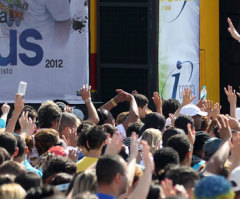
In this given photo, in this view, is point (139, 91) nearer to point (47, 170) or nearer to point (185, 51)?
point (185, 51)

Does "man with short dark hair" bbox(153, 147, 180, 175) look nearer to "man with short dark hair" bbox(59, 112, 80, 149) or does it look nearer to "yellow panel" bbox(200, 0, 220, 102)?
"man with short dark hair" bbox(59, 112, 80, 149)

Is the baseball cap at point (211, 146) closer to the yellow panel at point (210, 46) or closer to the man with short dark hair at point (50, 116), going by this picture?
the man with short dark hair at point (50, 116)

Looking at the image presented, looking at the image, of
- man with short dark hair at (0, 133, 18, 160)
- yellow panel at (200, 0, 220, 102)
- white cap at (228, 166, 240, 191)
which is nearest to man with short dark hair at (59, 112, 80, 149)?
man with short dark hair at (0, 133, 18, 160)

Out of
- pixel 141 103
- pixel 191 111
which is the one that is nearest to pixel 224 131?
pixel 191 111

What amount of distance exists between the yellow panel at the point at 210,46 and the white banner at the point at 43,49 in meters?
2.20

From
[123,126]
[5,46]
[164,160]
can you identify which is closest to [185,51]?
[5,46]

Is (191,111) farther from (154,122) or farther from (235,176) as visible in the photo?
(235,176)

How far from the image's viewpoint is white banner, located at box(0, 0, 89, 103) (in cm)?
1105

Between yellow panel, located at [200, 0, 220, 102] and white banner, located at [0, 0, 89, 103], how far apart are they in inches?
86.5

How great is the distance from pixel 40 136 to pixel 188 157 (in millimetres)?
1357

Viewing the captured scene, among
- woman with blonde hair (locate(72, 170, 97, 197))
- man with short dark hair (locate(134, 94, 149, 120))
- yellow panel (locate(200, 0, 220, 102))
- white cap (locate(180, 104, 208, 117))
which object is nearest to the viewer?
woman with blonde hair (locate(72, 170, 97, 197))

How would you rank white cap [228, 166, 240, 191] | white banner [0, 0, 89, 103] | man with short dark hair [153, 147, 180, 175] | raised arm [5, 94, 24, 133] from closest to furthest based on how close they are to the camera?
white cap [228, 166, 240, 191], man with short dark hair [153, 147, 180, 175], raised arm [5, 94, 24, 133], white banner [0, 0, 89, 103]

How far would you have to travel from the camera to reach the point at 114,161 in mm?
4363

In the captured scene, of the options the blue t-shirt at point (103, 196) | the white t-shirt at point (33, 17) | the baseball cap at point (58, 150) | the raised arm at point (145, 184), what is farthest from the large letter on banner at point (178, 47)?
the blue t-shirt at point (103, 196)
